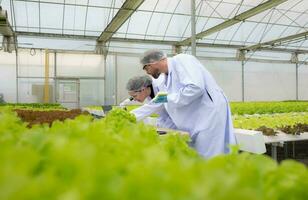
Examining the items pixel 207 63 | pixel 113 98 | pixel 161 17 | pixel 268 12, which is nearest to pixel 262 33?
Answer: pixel 268 12

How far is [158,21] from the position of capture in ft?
47.1

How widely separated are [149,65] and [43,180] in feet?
10.3

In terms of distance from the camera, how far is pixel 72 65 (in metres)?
14.5

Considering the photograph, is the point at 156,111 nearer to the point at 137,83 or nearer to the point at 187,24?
the point at 137,83

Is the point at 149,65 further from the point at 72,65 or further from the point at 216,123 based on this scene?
the point at 72,65

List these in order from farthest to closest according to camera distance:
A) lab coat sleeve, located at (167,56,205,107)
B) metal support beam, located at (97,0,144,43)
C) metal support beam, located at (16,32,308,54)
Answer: metal support beam, located at (16,32,308,54) → metal support beam, located at (97,0,144,43) → lab coat sleeve, located at (167,56,205,107)

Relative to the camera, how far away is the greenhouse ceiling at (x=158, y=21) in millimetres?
12656

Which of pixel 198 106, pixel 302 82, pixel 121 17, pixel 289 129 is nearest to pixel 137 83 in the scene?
pixel 198 106

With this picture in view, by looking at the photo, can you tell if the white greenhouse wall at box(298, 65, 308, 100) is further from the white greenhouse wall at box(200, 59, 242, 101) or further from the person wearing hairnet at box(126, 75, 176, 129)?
the person wearing hairnet at box(126, 75, 176, 129)

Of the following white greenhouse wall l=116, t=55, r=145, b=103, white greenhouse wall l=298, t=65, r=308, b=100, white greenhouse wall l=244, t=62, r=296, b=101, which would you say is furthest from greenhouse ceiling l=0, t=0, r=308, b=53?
white greenhouse wall l=298, t=65, r=308, b=100

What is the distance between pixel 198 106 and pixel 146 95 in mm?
812

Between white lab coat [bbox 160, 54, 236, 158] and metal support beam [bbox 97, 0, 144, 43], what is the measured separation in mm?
6646

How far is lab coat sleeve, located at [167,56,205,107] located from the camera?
10.5 feet

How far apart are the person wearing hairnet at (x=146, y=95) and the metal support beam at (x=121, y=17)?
19.9 ft
